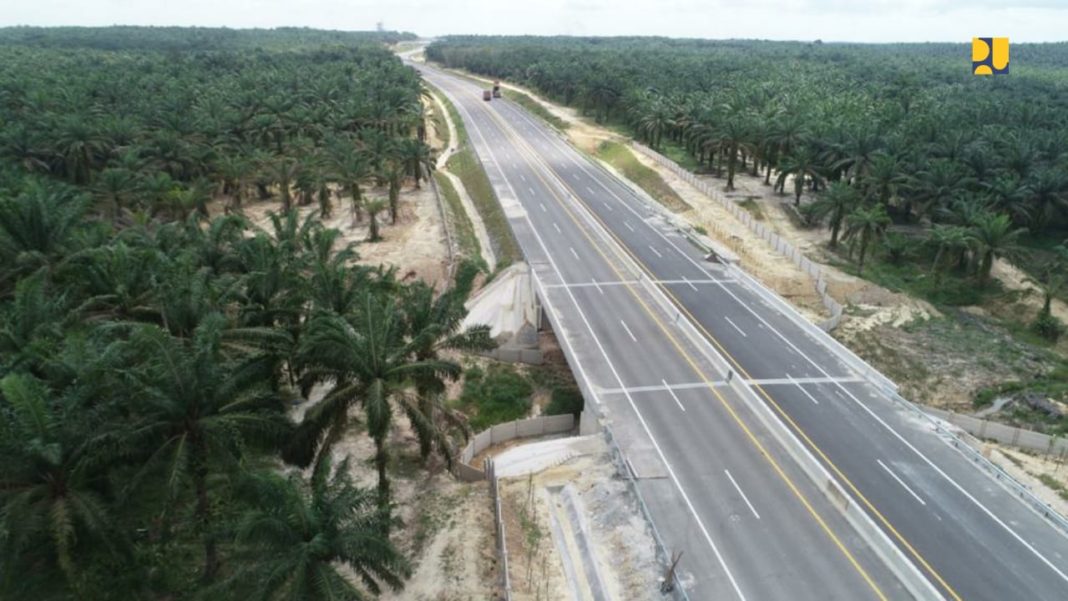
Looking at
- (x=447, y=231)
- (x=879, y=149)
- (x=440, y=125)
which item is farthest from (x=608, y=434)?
(x=440, y=125)

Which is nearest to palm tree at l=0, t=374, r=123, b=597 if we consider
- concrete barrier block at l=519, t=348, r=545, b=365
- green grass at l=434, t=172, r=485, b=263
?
concrete barrier block at l=519, t=348, r=545, b=365

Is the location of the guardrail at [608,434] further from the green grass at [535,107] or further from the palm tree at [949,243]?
the green grass at [535,107]

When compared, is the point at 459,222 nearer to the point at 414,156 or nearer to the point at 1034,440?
the point at 414,156

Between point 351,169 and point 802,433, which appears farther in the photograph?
point 351,169

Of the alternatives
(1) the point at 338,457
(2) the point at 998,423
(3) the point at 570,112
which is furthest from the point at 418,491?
(3) the point at 570,112

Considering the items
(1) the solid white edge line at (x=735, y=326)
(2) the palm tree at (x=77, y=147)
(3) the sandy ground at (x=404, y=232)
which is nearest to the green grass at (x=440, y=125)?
(3) the sandy ground at (x=404, y=232)
